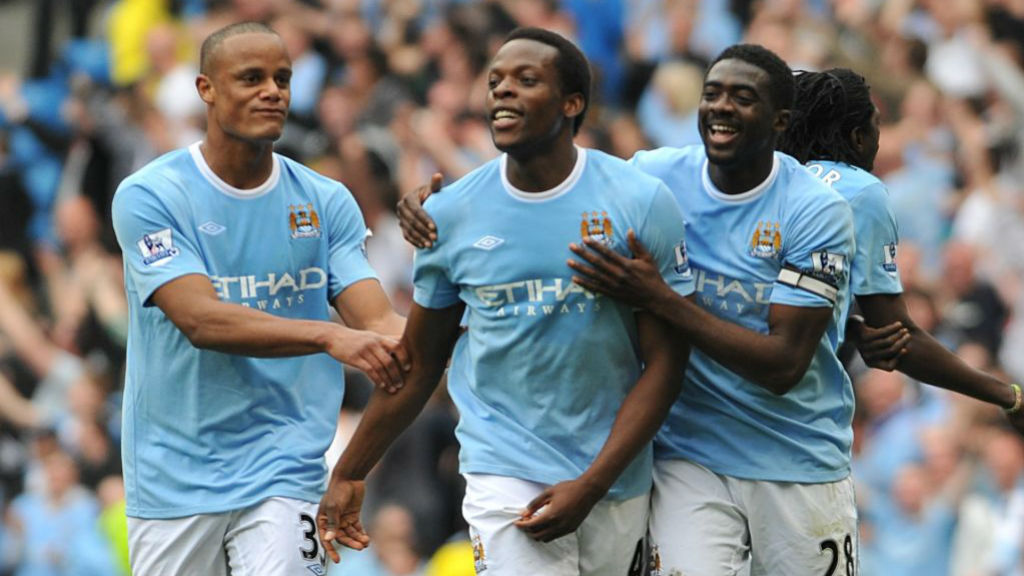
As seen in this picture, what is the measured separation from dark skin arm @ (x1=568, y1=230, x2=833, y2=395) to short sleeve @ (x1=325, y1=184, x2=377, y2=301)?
1.06 meters

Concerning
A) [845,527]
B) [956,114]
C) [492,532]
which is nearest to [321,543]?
[492,532]

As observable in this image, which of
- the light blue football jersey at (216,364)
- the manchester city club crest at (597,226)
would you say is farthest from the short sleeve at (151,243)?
the manchester city club crest at (597,226)

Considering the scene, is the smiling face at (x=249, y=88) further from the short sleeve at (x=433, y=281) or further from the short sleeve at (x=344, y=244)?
the short sleeve at (x=433, y=281)

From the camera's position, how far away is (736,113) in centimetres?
747

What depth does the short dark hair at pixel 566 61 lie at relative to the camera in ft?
24.2

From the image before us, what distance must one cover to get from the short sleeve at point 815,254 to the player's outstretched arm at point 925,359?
47 centimetres

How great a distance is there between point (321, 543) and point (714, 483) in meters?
1.47

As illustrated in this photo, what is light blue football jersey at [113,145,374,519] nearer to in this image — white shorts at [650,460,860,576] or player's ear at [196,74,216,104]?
player's ear at [196,74,216,104]

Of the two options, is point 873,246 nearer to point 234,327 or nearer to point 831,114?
point 831,114

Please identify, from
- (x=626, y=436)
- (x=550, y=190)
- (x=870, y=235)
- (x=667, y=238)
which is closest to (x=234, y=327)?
(x=550, y=190)

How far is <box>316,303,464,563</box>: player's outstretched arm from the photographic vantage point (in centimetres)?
758

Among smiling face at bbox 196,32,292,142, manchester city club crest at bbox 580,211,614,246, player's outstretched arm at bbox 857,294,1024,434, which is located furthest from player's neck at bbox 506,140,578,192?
player's outstretched arm at bbox 857,294,1024,434

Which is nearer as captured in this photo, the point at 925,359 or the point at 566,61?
the point at 566,61

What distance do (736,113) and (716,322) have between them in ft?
2.50
